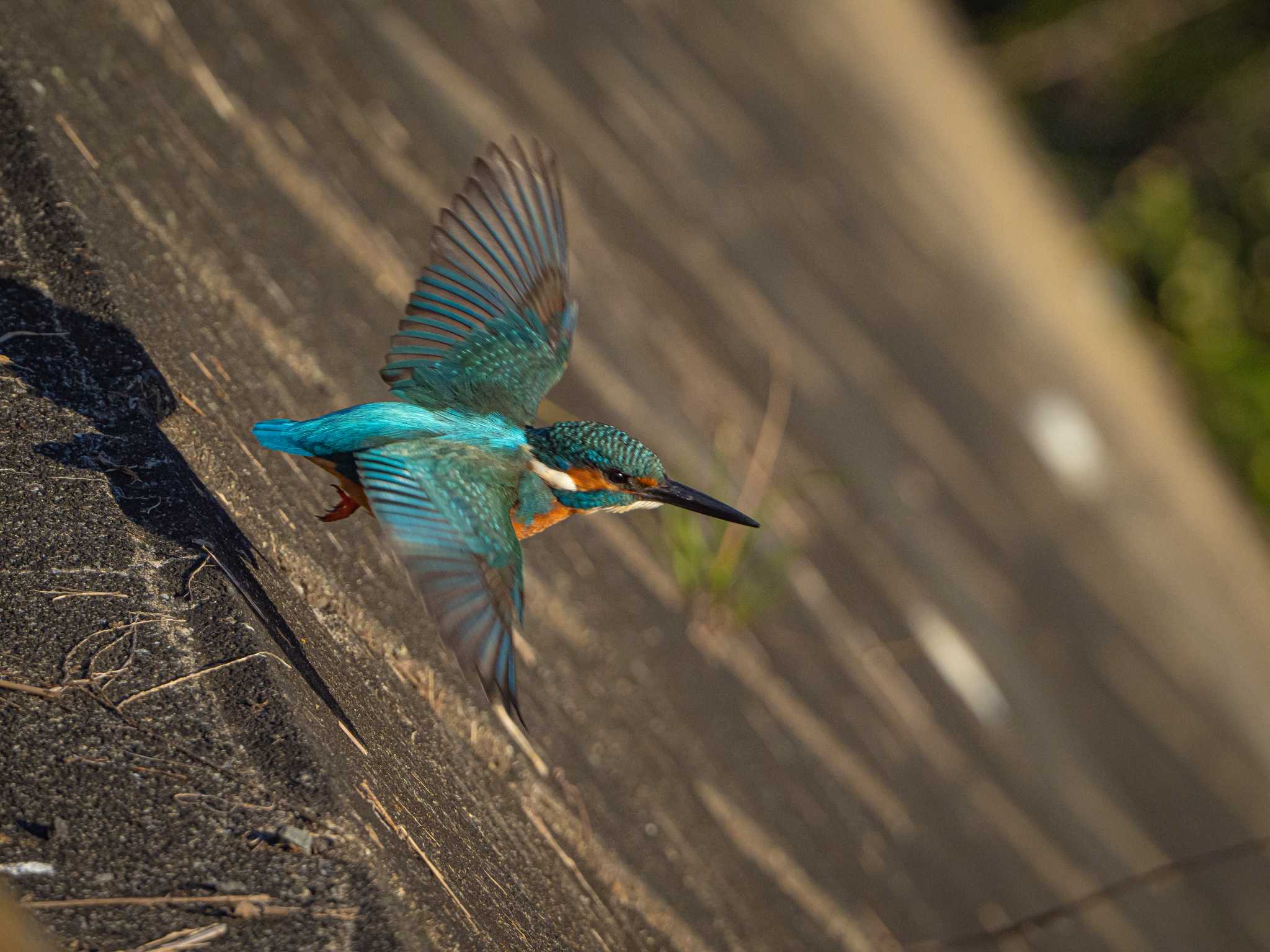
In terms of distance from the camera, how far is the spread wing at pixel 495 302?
106 inches

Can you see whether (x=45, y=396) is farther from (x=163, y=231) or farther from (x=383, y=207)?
(x=383, y=207)

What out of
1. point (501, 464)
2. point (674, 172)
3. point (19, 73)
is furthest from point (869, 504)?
point (19, 73)

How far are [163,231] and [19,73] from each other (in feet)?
1.20

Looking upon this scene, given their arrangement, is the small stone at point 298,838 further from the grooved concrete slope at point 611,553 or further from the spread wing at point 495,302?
the spread wing at point 495,302

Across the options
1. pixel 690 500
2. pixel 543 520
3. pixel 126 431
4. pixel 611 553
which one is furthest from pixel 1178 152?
pixel 126 431

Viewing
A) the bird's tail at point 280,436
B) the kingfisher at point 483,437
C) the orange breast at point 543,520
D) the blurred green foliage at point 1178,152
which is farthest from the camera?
the blurred green foliage at point 1178,152

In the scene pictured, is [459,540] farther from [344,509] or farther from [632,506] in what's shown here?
[632,506]

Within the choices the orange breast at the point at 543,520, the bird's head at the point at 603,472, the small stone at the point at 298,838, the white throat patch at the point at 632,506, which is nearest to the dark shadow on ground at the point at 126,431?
the small stone at the point at 298,838

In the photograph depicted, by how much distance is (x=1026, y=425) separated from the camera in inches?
225

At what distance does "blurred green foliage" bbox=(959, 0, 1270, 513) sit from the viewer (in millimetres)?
8438

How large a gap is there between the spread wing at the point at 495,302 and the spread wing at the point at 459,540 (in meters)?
0.31

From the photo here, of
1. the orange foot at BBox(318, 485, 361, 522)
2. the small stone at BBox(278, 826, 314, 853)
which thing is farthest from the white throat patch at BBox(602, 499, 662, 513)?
the small stone at BBox(278, 826, 314, 853)

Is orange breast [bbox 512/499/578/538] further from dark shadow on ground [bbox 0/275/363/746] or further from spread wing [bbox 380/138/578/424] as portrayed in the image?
dark shadow on ground [bbox 0/275/363/746]

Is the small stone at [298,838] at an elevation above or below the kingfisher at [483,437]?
below
